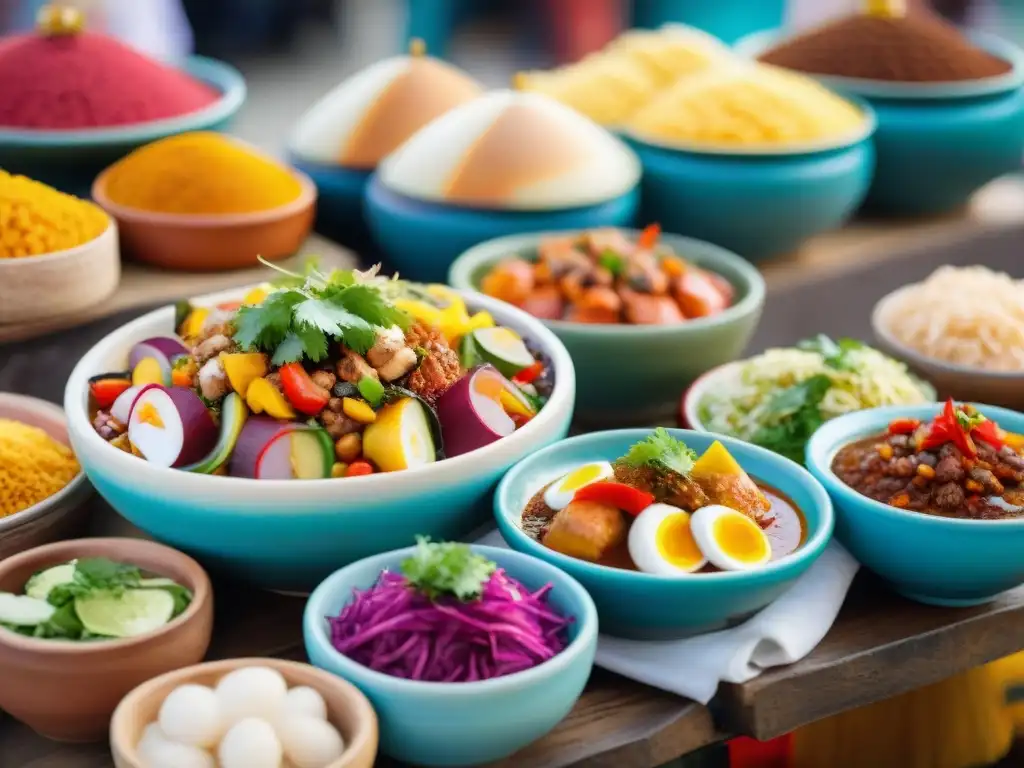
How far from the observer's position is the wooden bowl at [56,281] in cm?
191

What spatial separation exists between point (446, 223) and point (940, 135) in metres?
1.13

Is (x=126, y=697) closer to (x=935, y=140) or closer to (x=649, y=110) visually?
(x=649, y=110)

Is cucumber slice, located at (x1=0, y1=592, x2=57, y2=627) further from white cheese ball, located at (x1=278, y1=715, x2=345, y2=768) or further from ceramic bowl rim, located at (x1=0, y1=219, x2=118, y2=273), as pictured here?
ceramic bowl rim, located at (x1=0, y1=219, x2=118, y2=273)

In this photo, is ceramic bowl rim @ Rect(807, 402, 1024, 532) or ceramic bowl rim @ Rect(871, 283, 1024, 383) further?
ceramic bowl rim @ Rect(871, 283, 1024, 383)

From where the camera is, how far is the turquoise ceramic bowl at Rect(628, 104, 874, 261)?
2408 mm

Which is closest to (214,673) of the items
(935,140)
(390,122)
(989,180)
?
(390,122)

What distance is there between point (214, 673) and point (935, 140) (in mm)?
2036

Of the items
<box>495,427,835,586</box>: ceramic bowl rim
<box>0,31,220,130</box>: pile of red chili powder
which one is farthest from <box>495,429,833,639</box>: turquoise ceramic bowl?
<box>0,31,220,130</box>: pile of red chili powder

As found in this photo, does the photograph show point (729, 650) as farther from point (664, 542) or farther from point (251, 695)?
point (251, 695)

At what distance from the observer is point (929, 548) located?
1494 mm

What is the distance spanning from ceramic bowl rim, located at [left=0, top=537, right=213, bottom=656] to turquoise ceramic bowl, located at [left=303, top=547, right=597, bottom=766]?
133 mm

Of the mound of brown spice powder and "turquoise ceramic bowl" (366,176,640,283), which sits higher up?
the mound of brown spice powder

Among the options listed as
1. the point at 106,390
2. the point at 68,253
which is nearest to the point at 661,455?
the point at 106,390

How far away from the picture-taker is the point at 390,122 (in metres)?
2.53
